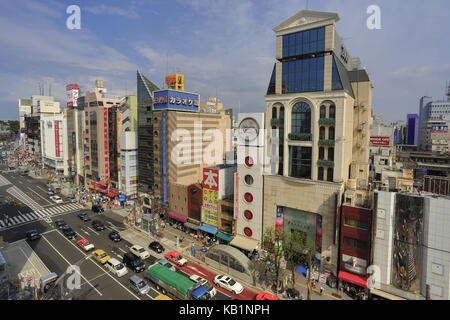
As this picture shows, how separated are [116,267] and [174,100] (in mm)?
39132

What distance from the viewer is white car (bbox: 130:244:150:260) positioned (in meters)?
45.0

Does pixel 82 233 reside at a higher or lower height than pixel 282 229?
lower

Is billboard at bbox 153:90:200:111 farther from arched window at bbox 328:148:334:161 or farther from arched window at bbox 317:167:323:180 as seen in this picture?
arched window at bbox 328:148:334:161

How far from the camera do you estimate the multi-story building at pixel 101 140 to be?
78625 mm

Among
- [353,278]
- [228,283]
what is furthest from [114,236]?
[353,278]

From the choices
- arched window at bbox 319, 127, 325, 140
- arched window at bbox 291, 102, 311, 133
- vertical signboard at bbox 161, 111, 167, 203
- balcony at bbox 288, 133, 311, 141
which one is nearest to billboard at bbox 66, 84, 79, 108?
vertical signboard at bbox 161, 111, 167, 203

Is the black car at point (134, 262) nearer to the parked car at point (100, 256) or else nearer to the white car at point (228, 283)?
the parked car at point (100, 256)

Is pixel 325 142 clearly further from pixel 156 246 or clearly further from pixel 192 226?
pixel 156 246

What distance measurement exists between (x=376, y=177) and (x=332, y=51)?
107 ft

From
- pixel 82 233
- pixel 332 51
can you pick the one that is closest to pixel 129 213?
pixel 82 233

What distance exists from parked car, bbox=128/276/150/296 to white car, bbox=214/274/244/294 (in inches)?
399

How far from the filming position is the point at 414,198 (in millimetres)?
30359

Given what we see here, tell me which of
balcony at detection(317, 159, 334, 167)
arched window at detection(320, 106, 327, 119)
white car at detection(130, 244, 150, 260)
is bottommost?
white car at detection(130, 244, 150, 260)

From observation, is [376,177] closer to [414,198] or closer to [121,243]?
[414,198]
